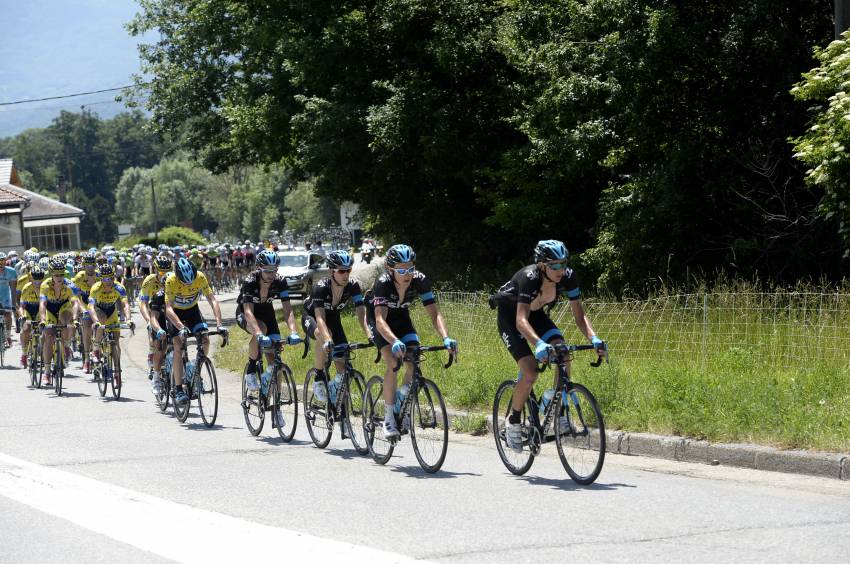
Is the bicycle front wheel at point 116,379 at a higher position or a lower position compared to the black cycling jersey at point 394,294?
lower

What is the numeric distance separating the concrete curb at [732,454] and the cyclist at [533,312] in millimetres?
1539

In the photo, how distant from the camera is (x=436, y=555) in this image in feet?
22.0

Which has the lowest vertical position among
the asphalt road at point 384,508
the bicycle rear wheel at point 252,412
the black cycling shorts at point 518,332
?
the asphalt road at point 384,508

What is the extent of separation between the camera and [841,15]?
1695 cm

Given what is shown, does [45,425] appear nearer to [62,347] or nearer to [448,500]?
[62,347]

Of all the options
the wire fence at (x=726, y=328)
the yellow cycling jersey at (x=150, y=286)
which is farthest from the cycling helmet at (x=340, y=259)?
the yellow cycling jersey at (x=150, y=286)

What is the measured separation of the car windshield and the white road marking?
33833mm

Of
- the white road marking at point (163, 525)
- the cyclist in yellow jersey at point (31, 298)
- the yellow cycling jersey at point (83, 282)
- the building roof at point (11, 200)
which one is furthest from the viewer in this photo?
the building roof at point (11, 200)

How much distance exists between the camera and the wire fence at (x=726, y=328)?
12617 mm

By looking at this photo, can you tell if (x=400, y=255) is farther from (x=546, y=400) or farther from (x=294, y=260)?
(x=294, y=260)

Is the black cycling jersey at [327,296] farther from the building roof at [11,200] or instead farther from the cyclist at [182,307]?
the building roof at [11,200]

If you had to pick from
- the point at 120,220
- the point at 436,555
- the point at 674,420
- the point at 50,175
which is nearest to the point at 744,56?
the point at 674,420

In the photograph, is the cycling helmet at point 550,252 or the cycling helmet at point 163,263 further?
the cycling helmet at point 163,263

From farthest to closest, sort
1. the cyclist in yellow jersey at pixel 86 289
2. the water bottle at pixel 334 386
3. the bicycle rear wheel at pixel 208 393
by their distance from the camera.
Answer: the cyclist in yellow jersey at pixel 86 289 < the bicycle rear wheel at pixel 208 393 < the water bottle at pixel 334 386
